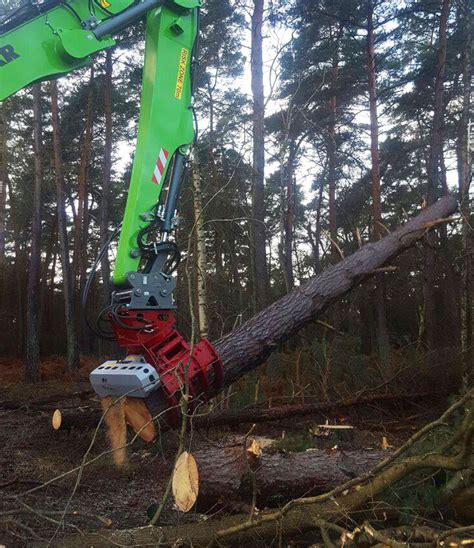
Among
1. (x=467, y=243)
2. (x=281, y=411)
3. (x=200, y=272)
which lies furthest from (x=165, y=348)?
(x=467, y=243)

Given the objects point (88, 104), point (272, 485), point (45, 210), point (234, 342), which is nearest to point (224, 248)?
point (88, 104)

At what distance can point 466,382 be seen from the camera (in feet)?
21.3

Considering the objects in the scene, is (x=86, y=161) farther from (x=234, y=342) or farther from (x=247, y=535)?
(x=247, y=535)

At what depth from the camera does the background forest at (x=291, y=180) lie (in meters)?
8.52

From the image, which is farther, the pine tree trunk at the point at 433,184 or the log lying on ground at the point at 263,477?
the pine tree trunk at the point at 433,184

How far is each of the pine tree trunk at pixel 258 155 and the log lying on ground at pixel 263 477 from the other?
6984 mm

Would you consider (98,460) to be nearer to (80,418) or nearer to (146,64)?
(80,418)

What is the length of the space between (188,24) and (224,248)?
39.0 ft

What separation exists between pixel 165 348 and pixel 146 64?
6.85 feet

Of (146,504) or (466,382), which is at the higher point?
(466,382)

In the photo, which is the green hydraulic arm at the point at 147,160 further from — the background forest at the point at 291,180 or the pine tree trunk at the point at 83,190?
the pine tree trunk at the point at 83,190

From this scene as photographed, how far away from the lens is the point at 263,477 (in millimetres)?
3607

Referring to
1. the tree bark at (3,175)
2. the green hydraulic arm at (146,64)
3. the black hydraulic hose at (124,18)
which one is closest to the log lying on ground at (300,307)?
the green hydraulic arm at (146,64)

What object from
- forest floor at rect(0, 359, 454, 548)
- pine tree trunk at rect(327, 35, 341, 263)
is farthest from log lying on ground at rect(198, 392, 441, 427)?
pine tree trunk at rect(327, 35, 341, 263)
